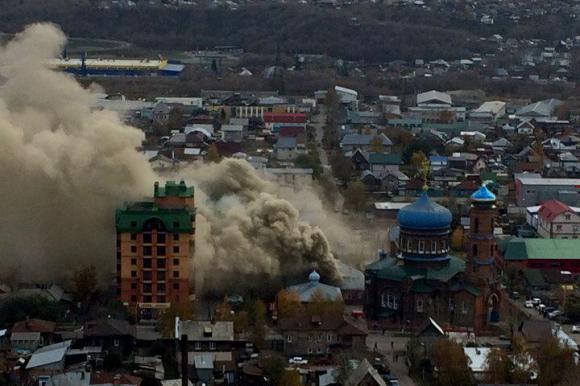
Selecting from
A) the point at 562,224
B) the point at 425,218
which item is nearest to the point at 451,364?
the point at 425,218

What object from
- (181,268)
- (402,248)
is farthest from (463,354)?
(181,268)

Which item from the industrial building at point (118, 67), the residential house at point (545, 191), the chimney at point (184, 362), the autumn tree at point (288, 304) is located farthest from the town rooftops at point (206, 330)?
the industrial building at point (118, 67)

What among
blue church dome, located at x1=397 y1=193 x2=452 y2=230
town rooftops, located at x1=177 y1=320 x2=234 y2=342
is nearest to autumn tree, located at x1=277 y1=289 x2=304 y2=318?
town rooftops, located at x1=177 y1=320 x2=234 y2=342

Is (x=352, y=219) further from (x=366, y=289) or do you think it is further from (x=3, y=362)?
(x=3, y=362)

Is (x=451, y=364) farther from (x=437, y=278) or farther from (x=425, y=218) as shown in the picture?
(x=425, y=218)

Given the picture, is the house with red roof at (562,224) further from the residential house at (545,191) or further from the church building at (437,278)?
the church building at (437,278)
